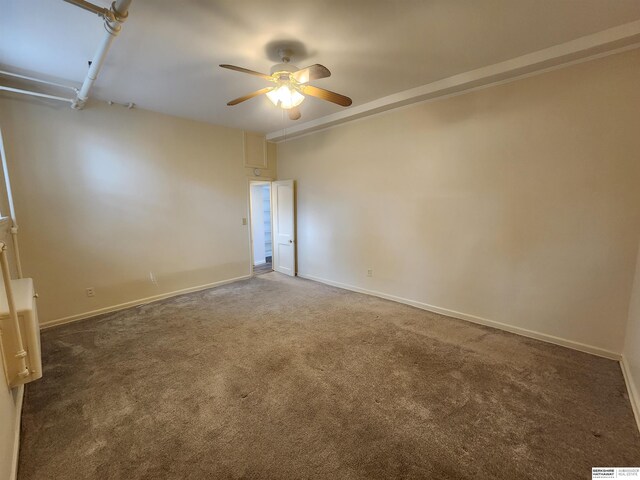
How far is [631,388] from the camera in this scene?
2107mm

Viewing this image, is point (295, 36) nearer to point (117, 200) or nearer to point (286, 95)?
point (286, 95)

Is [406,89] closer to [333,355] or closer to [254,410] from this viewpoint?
[333,355]

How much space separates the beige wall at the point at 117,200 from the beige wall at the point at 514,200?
2.40 meters

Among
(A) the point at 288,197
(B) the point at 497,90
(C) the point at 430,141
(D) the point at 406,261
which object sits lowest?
(D) the point at 406,261

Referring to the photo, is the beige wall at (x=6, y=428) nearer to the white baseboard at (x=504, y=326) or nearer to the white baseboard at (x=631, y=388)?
the white baseboard at (x=631, y=388)

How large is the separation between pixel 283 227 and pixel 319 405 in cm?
409

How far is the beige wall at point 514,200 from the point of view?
2475 mm

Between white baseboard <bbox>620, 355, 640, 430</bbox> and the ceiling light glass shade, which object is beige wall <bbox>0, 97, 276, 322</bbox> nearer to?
the ceiling light glass shade

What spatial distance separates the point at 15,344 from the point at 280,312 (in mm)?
2510

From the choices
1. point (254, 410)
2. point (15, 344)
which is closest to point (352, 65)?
point (254, 410)

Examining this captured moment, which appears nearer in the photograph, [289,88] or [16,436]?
[16,436]

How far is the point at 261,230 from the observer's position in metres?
7.04

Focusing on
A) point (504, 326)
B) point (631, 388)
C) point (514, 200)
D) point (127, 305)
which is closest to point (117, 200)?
point (127, 305)

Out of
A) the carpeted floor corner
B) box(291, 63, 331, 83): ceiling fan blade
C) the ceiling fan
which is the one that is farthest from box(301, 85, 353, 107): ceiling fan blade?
the carpeted floor corner
